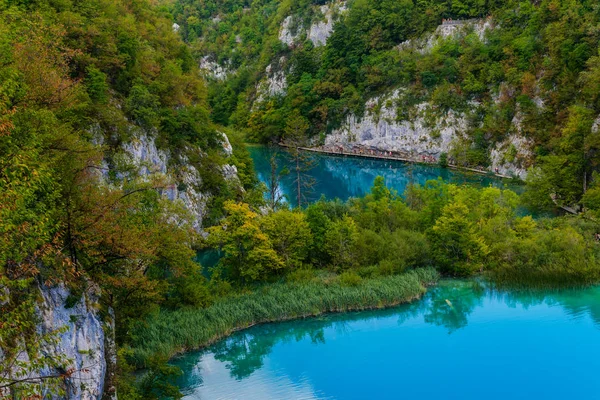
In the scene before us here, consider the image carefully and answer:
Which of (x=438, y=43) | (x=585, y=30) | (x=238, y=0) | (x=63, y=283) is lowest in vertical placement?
(x=63, y=283)

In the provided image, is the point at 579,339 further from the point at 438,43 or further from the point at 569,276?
the point at 438,43

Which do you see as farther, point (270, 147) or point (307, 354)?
point (270, 147)

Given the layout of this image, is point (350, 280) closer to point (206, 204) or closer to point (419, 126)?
point (206, 204)

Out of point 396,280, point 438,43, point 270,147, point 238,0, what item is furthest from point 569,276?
point 238,0

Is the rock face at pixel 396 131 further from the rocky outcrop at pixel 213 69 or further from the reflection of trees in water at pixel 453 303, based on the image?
the reflection of trees in water at pixel 453 303

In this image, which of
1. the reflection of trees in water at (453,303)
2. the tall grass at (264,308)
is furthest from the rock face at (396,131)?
the tall grass at (264,308)

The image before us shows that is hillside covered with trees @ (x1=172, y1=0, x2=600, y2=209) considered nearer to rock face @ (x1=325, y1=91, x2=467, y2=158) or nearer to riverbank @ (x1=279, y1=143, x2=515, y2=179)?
rock face @ (x1=325, y1=91, x2=467, y2=158)
